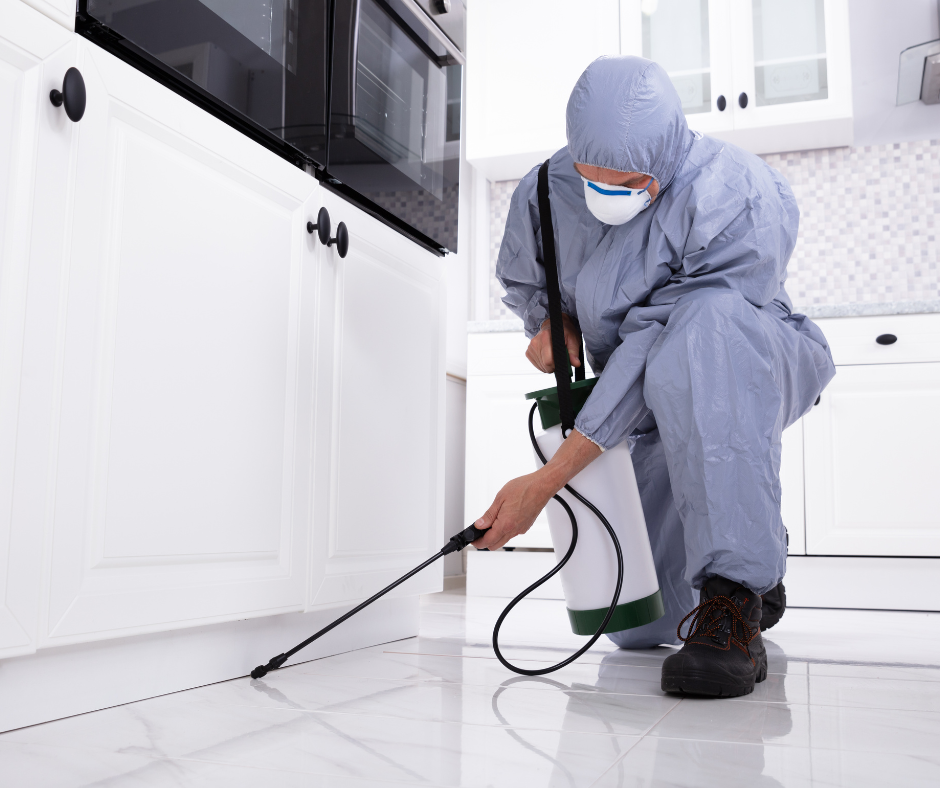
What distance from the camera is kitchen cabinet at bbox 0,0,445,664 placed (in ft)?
2.62

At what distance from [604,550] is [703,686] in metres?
0.22

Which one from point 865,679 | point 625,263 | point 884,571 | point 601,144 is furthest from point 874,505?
point 601,144

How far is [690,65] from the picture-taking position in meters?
2.86

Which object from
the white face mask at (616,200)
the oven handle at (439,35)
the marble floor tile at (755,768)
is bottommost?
the marble floor tile at (755,768)

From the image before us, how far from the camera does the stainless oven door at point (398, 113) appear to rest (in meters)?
1.33

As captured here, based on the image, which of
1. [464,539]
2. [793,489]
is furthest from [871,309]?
[464,539]

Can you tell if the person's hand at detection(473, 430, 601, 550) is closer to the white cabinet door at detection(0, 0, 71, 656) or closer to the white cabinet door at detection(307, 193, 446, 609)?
the white cabinet door at detection(307, 193, 446, 609)

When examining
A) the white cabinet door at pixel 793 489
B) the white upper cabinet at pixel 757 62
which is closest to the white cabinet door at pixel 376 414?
the white cabinet door at pixel 793 489

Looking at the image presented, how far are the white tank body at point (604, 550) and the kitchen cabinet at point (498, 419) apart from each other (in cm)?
133

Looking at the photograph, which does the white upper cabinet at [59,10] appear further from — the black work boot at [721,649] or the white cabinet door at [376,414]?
the black work boot at [721,649]

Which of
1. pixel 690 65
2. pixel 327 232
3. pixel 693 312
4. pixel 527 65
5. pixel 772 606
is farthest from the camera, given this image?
pixel 527 65

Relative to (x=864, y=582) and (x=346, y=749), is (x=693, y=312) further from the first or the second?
(x=864, y=582)

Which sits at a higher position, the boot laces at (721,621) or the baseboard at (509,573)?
the boot laces at (721,621)

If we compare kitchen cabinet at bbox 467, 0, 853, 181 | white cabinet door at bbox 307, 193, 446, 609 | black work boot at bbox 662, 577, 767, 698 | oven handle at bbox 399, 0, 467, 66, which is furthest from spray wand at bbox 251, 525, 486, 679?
kitchen cabinet at bbox 467, 0, 853, 181
